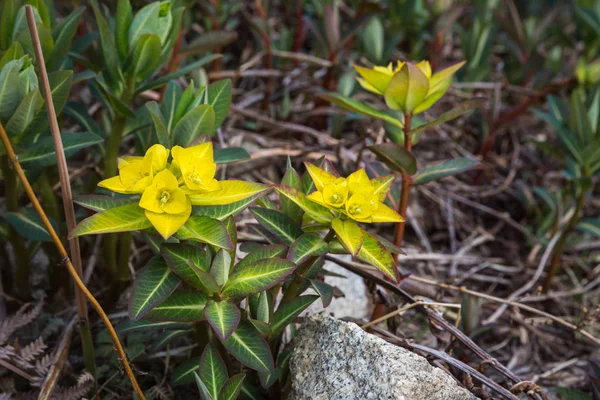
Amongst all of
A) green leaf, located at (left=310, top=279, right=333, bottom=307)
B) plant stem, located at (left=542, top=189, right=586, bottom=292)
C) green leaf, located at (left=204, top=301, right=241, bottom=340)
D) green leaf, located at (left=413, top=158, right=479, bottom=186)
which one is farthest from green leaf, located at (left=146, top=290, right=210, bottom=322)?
plant stem, located at (left=542, top=189, right=586, bottom=292)

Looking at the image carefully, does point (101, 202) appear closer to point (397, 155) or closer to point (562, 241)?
point (397, 155)

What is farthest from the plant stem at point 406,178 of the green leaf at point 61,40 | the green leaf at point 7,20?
the green leaf at point 7,20

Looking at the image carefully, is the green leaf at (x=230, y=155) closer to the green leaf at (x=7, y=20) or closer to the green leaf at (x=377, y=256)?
the green leaf at (x=377, y=256)

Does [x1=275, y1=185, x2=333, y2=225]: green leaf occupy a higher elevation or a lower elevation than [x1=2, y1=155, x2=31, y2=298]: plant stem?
higher

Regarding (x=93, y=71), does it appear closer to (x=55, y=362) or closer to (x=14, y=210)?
(x=14, y=210)

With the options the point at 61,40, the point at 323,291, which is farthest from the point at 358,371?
the point at 61,40

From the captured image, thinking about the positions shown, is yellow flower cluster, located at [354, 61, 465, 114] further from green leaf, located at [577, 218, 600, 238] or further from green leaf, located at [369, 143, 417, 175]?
green leaf, located at [577, 218, 600, 238]
